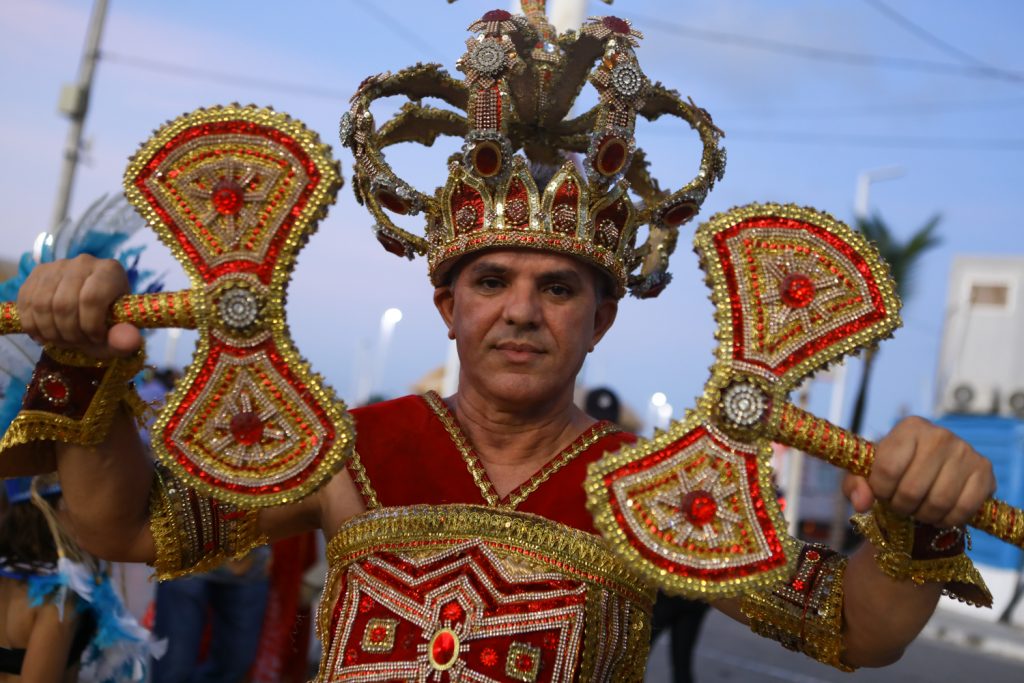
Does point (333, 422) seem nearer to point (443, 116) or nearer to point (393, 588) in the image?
point (393, 588)

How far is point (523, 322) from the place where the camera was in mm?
2357

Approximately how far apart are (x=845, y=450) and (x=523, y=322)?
730 mm

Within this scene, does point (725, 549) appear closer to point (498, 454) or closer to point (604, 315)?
point (498, 454)

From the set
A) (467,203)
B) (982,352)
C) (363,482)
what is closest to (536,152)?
(467,203)

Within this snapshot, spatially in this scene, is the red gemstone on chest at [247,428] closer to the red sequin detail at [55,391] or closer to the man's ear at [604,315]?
the red sequin detail at [55,391]

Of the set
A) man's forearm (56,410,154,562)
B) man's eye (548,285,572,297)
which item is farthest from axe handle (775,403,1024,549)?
man's forearm (56,410,154,562)

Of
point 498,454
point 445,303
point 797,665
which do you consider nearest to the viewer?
point 498,454

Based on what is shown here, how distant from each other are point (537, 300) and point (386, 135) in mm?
644

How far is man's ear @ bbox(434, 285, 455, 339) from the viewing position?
8.84 ft

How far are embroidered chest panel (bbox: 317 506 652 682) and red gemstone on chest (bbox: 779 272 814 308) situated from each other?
0.68m

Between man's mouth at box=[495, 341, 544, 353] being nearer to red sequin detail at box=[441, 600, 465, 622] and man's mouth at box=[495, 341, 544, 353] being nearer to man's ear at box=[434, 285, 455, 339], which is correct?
man's ear at box=[434, 285, 455, 339]

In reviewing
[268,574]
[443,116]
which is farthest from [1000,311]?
[443,116]

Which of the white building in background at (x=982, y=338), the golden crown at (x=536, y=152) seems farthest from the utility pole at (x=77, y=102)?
the white building in background at (x=982, y=338)

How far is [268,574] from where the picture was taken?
6504 millimetres
